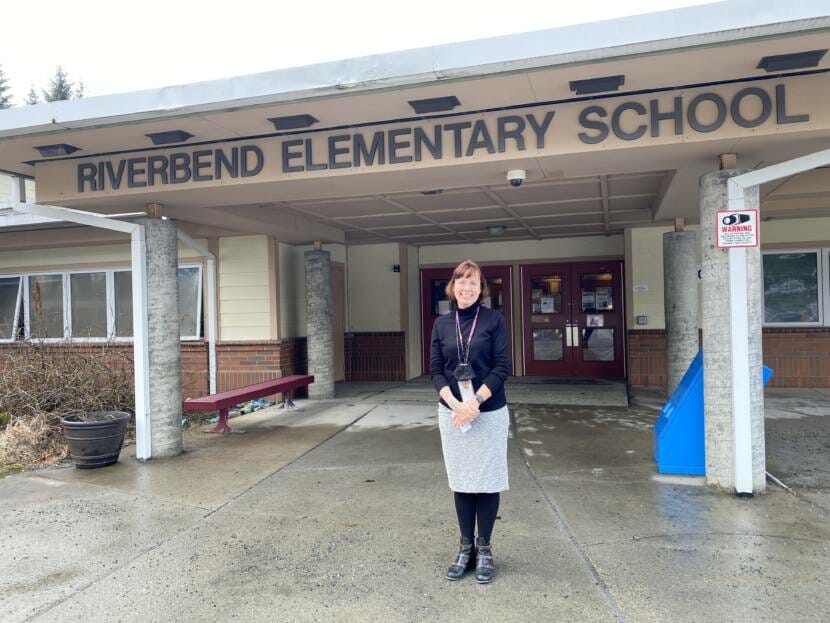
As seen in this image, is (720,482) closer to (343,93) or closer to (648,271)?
(343,93)

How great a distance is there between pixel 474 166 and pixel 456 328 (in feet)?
6.47

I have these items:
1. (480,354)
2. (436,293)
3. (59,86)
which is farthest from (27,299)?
(59,86)

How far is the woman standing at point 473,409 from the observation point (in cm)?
304

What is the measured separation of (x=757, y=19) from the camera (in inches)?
125

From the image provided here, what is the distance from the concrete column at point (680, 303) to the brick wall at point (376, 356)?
15.7ft

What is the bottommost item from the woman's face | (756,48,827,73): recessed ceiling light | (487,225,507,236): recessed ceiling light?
the woman's face

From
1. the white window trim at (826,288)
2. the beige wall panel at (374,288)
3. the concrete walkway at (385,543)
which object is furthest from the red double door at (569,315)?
the concrete walkway at (385,543)

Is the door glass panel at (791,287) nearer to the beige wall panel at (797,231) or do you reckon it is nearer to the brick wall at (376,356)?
the beige wall panel at (797,231)

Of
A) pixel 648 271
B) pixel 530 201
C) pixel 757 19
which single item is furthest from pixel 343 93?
pixel 648 271

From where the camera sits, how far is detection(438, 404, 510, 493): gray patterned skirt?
3041mm

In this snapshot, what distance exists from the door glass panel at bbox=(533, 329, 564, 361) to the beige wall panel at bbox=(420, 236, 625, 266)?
4.76ft

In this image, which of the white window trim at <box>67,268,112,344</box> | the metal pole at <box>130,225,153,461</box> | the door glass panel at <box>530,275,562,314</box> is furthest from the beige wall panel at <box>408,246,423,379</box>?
the metal pole at <box>130,225,153,461</box>

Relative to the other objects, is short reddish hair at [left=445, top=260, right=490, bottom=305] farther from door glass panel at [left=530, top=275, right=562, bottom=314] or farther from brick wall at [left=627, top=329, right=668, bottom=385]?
door glass panel at [left=530, top=275, right=562, bottom=314]

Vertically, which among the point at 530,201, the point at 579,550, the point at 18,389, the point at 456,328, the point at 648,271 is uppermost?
the point at 530,201
